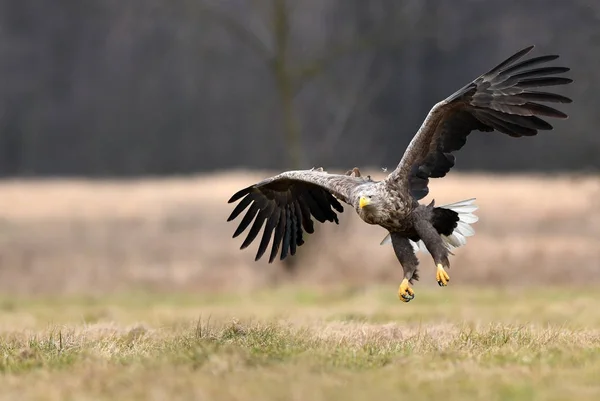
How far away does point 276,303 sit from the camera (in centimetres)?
1485

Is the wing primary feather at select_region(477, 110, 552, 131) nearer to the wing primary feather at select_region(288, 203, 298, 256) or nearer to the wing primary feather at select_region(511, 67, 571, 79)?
the wing primary feather at select_region(511, 67, 571, 79)

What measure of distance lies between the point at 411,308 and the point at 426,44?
9.31 m

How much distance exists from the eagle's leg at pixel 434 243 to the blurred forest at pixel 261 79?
28.4 ft

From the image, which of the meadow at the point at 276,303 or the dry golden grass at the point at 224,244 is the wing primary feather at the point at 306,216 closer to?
the meadow at the point at 276,303

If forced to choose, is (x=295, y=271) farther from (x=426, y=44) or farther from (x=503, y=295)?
(x=426, y=44)

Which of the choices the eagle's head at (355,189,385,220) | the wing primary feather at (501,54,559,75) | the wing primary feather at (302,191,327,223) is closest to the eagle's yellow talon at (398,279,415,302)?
the eagle's head at (355,189,385,220)

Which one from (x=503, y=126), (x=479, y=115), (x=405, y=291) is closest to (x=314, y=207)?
(x=405, y=291)

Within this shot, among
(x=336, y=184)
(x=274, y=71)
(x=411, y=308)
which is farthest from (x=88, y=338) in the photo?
(x=274, y=71)

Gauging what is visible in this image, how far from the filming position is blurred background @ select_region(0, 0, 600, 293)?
17.6 m

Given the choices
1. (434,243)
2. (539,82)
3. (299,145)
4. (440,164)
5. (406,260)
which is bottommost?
(406,260)

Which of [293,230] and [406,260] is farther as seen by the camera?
[293,230]

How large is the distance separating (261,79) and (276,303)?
1311 centimetres

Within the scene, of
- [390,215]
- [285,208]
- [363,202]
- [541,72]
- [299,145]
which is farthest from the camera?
[299,145]

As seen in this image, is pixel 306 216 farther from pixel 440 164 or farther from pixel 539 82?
pixel 539 82
